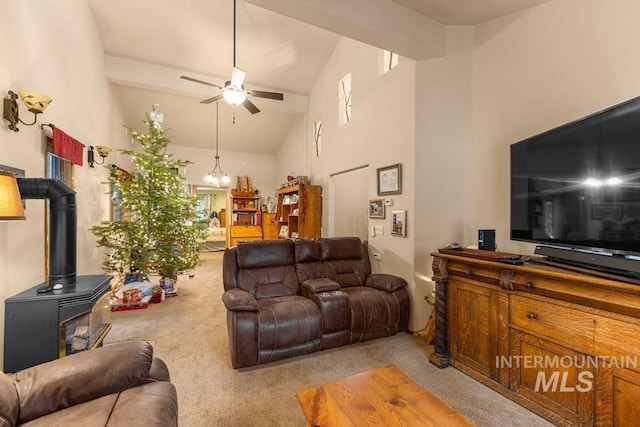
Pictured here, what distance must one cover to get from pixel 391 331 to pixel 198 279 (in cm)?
405

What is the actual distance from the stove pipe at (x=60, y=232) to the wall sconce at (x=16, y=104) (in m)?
0.66

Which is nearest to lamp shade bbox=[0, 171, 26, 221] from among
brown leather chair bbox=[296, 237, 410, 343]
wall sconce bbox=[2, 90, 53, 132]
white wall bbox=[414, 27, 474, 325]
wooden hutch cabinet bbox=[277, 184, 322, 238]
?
wall sconce bbox=[2, 90, 53, 132]

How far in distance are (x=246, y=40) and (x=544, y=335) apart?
5190 mm

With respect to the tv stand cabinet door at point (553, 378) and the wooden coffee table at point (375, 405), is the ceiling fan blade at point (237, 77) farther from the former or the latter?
the tv stand cabinet door at point (553, 378)

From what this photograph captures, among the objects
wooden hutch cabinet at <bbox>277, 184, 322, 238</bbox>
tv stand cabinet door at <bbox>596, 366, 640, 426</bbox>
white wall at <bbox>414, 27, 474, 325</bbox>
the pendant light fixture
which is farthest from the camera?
the pendant light fixture

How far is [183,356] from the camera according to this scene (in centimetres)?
262

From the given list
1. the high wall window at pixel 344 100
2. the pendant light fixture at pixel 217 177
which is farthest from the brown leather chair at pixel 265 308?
the pendant light fixture at pixel 217 177

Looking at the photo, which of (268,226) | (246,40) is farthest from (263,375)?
(268,226)

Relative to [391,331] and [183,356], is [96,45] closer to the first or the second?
[183,356]

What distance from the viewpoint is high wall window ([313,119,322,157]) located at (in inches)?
223

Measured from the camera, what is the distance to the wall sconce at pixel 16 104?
2.03 meters

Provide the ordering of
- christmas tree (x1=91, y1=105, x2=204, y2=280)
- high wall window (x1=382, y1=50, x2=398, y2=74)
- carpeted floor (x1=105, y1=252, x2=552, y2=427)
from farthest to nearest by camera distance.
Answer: christmas tree (x1=91, y1=105, x2=204, y2=280) < high wall window (x1=382, y1=50, x2=398, y2=74) < carpeted floor (x1=105, y1=252, x2=552, y2=427)

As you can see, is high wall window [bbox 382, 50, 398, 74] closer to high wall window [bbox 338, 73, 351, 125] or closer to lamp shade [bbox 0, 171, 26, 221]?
high wall window [bbox 338, 73, 351, 125]

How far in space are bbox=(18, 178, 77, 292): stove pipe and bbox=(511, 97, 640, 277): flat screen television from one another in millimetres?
3379
